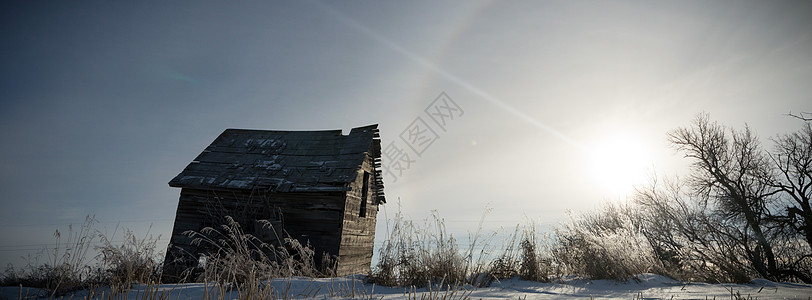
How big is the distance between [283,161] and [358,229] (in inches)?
137

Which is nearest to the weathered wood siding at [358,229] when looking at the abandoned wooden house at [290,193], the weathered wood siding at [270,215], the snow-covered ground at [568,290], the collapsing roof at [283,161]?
the abandoned wooden house at [290,193]

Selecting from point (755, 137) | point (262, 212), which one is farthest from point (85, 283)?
point (755, 137)

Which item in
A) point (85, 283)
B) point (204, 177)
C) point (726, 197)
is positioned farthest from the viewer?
point (726, 197)

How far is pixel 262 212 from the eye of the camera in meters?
10.7

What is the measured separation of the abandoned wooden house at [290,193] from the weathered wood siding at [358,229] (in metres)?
0.03

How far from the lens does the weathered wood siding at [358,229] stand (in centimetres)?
1059

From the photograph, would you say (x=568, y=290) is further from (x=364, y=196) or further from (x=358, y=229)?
(x=364, y=196)

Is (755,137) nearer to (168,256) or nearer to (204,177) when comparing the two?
(204,177)

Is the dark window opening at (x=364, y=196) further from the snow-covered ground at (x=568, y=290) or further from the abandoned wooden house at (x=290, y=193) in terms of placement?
the snow-covered ground at (x=568, y=290)

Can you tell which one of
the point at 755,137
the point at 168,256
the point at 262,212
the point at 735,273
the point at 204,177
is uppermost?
the point at 755,137

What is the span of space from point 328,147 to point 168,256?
5863 millimetres

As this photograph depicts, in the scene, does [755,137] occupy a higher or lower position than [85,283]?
higher

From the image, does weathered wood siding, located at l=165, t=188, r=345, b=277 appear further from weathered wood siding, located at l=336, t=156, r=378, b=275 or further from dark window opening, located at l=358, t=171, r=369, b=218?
dark window opening, located at l=358, t=171, r=369, b=218

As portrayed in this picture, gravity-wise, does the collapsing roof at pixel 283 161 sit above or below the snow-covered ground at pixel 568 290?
above
